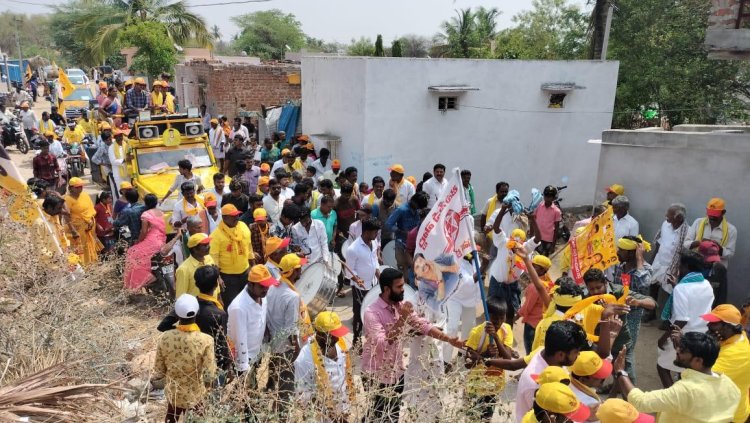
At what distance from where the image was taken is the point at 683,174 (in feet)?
25.4

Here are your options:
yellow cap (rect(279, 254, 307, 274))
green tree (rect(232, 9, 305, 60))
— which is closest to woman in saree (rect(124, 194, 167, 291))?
yellow cap (rect(279, 254, 307, 274))

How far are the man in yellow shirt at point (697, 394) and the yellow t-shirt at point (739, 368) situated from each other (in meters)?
0.49

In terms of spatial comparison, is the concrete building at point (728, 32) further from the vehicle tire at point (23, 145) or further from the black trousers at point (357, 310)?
the vehicle tire at point (23, 145)

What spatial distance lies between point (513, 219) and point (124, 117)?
958 cm

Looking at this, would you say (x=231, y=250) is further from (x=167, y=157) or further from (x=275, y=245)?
(x=167, y=157)

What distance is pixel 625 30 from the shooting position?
17.9 metres

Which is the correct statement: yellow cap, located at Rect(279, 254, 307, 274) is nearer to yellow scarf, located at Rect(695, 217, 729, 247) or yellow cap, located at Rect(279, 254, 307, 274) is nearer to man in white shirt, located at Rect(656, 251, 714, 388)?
man in white shirt, located at Rect(656, 251, 714, 388)

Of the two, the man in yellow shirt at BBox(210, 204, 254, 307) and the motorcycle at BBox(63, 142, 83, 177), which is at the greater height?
the man in yellow shirt at BBox(210, 204, 254, 307)

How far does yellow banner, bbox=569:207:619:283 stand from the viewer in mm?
5180

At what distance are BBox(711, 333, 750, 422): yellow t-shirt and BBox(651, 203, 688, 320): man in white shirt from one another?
303 cm

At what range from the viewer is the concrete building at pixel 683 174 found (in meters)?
7.24

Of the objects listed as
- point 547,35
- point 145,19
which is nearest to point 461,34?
point 547,35

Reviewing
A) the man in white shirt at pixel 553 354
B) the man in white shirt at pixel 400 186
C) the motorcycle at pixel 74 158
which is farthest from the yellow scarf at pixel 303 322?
the motorcycle at pixel 74 158

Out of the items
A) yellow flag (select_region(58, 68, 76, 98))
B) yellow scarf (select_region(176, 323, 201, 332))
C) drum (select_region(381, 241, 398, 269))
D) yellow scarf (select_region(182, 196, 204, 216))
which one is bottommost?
drum (select_region(381, 241, 398, 269))
